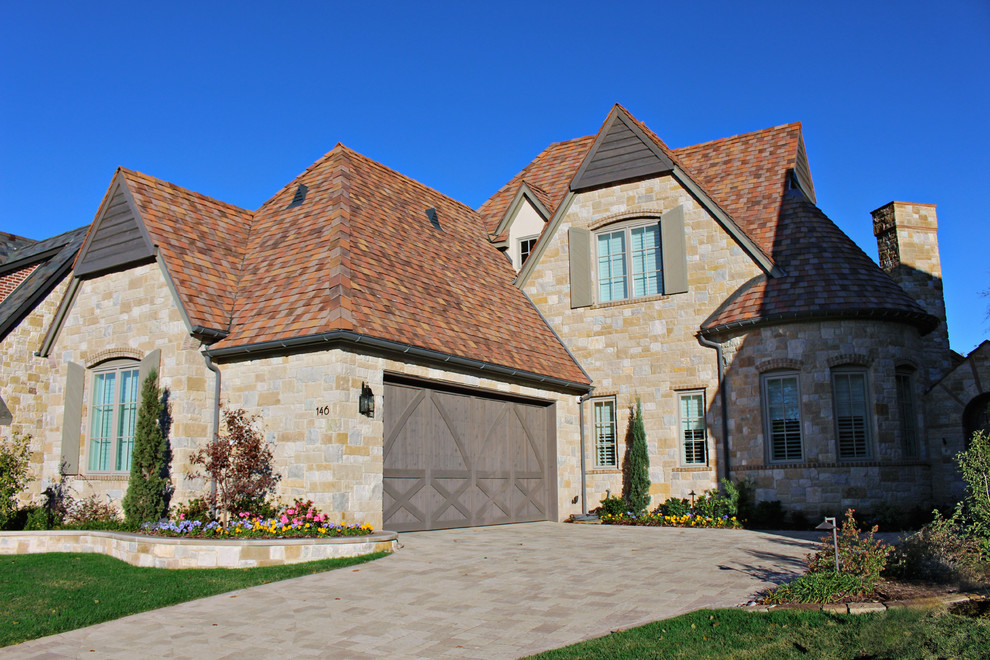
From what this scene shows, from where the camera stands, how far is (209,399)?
14258mm

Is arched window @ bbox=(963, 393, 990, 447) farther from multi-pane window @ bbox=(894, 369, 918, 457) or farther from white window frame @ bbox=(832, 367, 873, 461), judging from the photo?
white window frame @ bbox=(832, 367, 873, 461)

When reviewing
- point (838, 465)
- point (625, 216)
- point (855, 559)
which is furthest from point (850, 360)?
point (855, 559)

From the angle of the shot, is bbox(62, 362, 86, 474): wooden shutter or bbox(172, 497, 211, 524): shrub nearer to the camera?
bbox(172, 497, 211, 524): shrub

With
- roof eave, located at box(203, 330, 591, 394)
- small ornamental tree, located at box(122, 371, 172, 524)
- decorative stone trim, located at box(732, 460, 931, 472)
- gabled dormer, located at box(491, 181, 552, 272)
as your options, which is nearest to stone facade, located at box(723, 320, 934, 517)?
decorative stone trim, located at box(732, 460, 931, 472)

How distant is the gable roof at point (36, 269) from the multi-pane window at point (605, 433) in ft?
46.4

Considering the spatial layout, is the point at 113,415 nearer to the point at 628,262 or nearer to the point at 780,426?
the point at 628,262

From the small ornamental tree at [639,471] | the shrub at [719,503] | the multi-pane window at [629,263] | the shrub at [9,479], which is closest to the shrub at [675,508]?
the shrub at [719,503]

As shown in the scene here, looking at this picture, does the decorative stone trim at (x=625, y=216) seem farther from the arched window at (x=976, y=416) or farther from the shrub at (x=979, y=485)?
the shrub at (x=979, y=485)

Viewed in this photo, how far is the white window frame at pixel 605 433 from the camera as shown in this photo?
18.9 m

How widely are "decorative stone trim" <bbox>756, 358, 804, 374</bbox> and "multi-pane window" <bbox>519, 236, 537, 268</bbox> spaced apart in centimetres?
730

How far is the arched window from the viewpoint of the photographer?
54.4ft

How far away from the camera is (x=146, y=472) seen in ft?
43.3

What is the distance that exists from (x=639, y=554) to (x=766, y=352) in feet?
22.3

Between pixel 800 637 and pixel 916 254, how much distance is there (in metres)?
17.1
